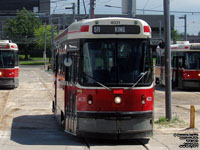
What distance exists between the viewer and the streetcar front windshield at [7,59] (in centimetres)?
2930

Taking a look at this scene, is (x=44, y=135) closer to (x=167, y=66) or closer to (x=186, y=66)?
(x=167, y=66)

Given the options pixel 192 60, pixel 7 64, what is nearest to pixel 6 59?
pixel 7 64

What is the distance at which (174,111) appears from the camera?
18.2 metres

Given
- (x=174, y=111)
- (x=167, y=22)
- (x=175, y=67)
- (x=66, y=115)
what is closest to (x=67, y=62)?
(x=66, y=115)

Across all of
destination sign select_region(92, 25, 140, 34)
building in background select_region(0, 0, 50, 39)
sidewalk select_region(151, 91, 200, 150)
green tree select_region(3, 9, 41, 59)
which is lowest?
sidewalk select_region(151, 91, 200, 150)

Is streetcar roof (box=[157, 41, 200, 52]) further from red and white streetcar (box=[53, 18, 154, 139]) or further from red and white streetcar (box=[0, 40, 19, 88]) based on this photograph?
red and white streetcar (box=[53, 18, 154, 139])

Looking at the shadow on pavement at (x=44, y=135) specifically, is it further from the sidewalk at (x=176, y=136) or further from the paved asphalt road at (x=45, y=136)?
the sidewalk at (x=176, y=136)

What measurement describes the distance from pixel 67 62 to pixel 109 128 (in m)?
1.96

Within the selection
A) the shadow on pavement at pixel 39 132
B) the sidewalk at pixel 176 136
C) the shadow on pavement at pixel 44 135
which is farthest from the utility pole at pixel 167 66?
the shadow on pavement at pixel 39 132

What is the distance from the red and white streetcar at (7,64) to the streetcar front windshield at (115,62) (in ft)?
63.0

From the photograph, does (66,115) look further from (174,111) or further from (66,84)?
(174,111)

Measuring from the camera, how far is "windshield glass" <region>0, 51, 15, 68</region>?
96.1ft

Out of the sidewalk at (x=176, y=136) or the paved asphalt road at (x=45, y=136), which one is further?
the sidewalk at (x=176, y=136)

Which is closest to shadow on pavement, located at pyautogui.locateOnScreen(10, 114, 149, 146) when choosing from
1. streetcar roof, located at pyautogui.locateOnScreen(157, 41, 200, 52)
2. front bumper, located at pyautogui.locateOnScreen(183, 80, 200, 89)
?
front bumper, located at pyautogui.locateOnScreen(183, 80, 200, 89)
